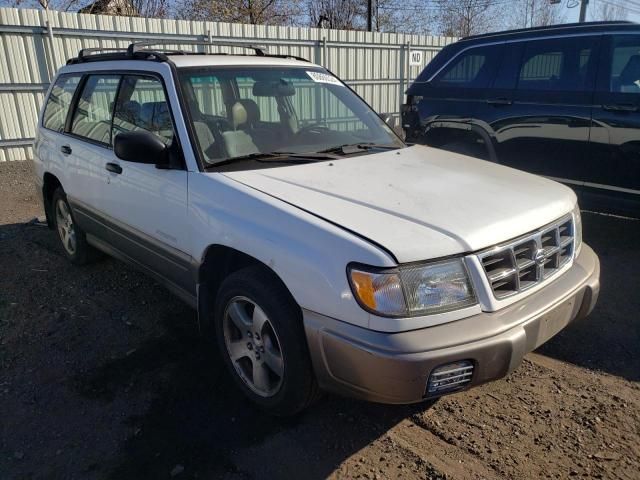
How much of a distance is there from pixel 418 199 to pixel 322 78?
5.98 feet

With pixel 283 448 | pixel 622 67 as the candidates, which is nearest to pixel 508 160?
pixel 622 67

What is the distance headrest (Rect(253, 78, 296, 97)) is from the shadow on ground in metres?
2.48

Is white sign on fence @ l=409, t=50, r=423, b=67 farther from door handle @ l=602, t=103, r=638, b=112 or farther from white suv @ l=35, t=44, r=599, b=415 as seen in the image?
white suv @ l=35, t=44, r=599, b=415

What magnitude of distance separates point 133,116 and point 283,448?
2538mm

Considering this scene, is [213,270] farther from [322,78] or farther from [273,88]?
[322,78]

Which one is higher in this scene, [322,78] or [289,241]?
[322,78]

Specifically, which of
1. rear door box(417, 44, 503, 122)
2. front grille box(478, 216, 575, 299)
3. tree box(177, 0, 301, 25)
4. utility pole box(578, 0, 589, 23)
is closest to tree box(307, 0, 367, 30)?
tree box(177, 0, 301, 25)

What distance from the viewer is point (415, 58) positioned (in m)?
14.8

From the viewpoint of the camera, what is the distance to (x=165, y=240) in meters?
3.37

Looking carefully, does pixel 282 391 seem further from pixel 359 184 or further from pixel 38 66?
pixel 38 66

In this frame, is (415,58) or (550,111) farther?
(415,58)

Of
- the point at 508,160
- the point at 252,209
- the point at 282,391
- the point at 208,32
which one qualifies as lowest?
the point at 282,391

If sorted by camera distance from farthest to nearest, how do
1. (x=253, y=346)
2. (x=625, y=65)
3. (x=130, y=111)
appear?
(x=625, y=65), (x=130, y=111), (x=253, y=346)

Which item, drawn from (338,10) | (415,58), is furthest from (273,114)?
(338,10)
